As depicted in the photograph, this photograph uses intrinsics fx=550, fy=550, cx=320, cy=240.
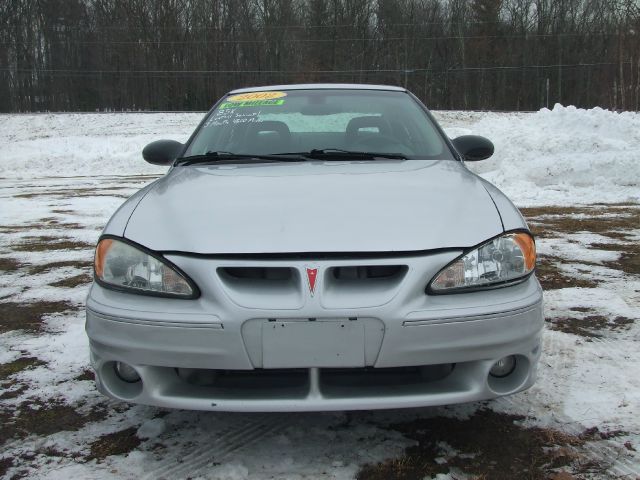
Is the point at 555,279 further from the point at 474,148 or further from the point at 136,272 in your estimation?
the point at 136,272

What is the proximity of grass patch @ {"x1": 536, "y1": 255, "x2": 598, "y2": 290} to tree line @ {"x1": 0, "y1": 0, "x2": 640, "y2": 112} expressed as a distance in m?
44.2

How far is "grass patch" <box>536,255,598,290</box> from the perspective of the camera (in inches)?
157

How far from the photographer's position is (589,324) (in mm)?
3205

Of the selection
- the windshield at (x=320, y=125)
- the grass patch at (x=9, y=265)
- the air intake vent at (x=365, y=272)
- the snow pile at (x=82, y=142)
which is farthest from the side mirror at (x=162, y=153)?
the snow pile at (x=82, y=142)

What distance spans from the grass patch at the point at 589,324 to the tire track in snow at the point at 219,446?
185 cm

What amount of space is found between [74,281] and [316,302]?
10.8ft

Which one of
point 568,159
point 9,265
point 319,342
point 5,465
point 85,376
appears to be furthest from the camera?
point 568,159

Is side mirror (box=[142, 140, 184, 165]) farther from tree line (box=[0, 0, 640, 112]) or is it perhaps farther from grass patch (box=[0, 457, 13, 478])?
tree line (box=[0, 0, 640, 112])

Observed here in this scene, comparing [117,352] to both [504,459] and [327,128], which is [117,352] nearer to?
[504,459]

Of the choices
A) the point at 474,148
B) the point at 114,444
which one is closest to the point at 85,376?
the point at 114,444

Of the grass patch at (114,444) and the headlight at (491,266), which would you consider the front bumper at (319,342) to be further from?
the grass patch at (114,444)

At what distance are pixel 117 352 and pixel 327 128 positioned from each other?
1.74 meters

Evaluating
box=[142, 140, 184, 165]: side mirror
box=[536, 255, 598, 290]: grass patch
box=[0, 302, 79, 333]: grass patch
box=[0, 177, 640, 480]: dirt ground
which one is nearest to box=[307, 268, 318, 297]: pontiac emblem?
box=[0, 177, 640, 480]: dirt ground

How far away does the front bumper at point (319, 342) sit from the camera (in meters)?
1.67
